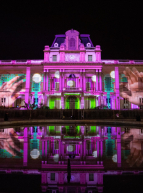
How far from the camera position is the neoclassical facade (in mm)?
39469

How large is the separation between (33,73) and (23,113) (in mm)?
18984

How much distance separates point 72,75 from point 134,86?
44.3 ft

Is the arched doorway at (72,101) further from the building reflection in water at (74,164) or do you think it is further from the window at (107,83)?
the building reflection in water at (74,164)

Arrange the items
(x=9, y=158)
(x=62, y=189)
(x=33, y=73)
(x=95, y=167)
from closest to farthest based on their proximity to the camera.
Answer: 1. (x=62, y=189)
2. (x=95, y=167)
3. (x=9, y=158)
4. (x=33, y=73)

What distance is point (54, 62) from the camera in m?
39.8

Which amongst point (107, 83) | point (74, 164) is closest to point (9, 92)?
point (107, 83)

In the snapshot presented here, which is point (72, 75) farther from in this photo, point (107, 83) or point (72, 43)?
point (107, 83)

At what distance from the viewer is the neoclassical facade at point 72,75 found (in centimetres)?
3947

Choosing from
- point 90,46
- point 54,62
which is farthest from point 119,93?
point 54,62

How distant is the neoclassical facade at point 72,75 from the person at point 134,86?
0.98m

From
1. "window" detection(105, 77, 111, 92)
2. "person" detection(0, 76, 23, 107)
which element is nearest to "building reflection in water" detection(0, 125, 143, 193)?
"window" detection(105, 77, 111, 92)

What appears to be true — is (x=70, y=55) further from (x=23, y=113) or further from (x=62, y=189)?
(x=62, y=189)

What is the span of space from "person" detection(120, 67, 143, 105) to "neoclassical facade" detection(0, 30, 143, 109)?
98 centimetres

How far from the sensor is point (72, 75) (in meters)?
39.9
